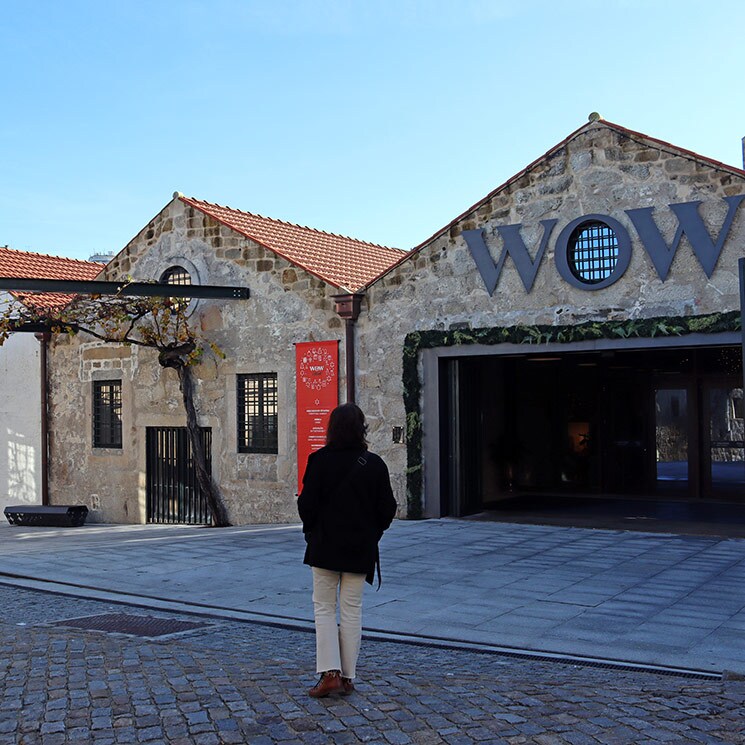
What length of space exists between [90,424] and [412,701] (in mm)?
14832

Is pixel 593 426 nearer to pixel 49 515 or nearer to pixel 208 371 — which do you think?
pixel 208 371

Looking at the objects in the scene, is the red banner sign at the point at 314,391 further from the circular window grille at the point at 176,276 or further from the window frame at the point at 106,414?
the window frame at the point at 106,414

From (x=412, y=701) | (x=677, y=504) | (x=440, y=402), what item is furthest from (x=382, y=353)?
(x=412, y=701)

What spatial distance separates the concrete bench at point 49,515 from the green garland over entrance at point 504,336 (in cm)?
709

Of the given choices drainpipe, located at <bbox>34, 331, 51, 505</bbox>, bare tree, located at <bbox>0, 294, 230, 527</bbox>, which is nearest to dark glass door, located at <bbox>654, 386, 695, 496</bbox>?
bare tree, located at <bbox>0, 294, 230, 527</bbox>

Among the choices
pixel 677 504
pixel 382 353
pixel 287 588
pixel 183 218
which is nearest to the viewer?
pixel 287 588

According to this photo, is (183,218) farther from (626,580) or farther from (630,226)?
(626,580)

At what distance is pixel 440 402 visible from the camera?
583 inches

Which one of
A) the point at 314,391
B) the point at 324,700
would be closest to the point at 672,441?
the point at 314,391

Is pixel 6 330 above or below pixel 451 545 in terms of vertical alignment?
above

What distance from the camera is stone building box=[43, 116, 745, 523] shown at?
1274 centimetres

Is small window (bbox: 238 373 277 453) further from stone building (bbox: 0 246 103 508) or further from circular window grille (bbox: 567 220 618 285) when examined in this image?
circular window grille (bbox: 567 220 618 285)

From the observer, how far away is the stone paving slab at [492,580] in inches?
291

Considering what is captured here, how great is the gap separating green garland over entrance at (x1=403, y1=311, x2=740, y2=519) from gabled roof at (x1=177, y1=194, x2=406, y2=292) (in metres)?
1.70
